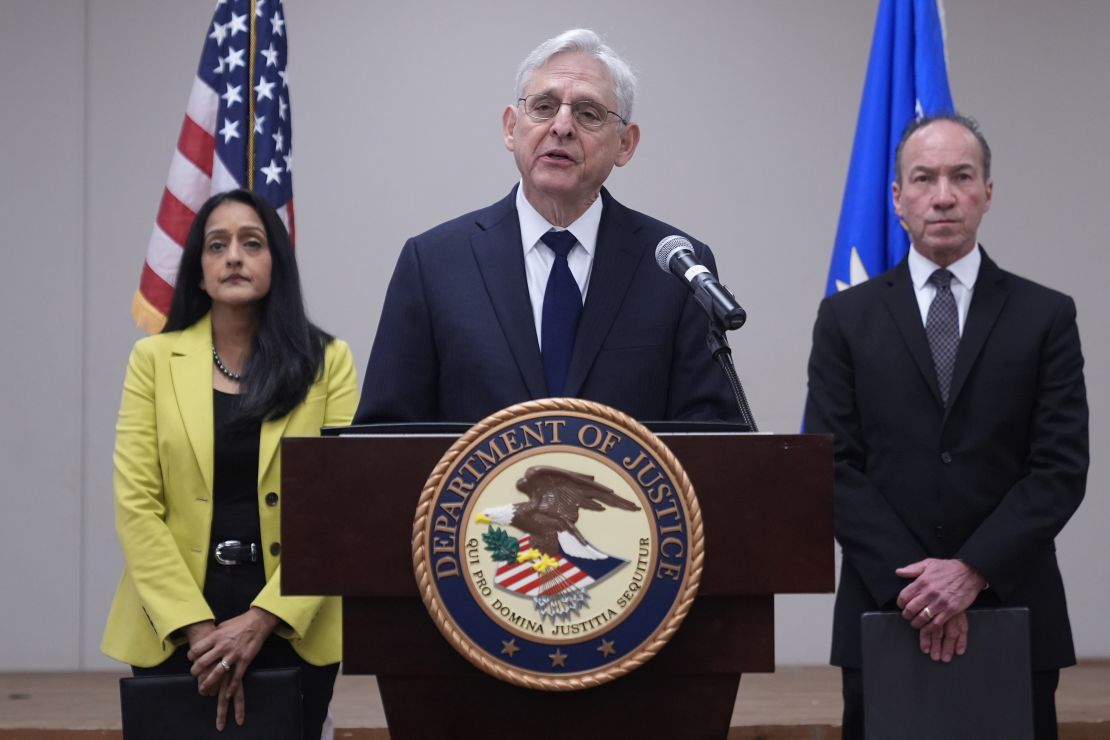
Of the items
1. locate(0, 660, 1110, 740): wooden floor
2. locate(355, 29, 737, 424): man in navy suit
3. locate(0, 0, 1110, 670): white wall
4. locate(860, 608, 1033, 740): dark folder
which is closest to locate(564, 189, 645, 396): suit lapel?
locate(355, 29, 737, 424): man in navy suit

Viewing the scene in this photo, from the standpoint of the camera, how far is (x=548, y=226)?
1.96 metres

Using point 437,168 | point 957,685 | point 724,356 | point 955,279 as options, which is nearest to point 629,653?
point 724,356

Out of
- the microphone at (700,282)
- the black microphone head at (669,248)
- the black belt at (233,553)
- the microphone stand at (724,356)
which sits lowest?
the black belt at (233,553)

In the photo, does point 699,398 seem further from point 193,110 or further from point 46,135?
point 46,135

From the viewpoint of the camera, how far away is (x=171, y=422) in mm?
2609

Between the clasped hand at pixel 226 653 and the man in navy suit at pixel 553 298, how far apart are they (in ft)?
2.35

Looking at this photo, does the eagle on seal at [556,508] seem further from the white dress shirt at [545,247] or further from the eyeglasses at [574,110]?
the eyeglasses at [574,110]

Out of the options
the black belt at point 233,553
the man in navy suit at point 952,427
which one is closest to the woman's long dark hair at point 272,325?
the black belt at point 233,553

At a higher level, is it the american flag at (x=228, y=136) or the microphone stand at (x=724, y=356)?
the american flag at (x=228, y=136)

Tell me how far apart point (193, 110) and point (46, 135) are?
5.08ft

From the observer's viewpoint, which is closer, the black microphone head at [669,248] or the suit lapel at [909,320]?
the black microphone head at [669,248]

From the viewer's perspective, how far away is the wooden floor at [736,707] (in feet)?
12.9

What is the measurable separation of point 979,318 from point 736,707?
2083mm

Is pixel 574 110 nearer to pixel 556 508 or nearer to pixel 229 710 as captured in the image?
pixel 556 508
